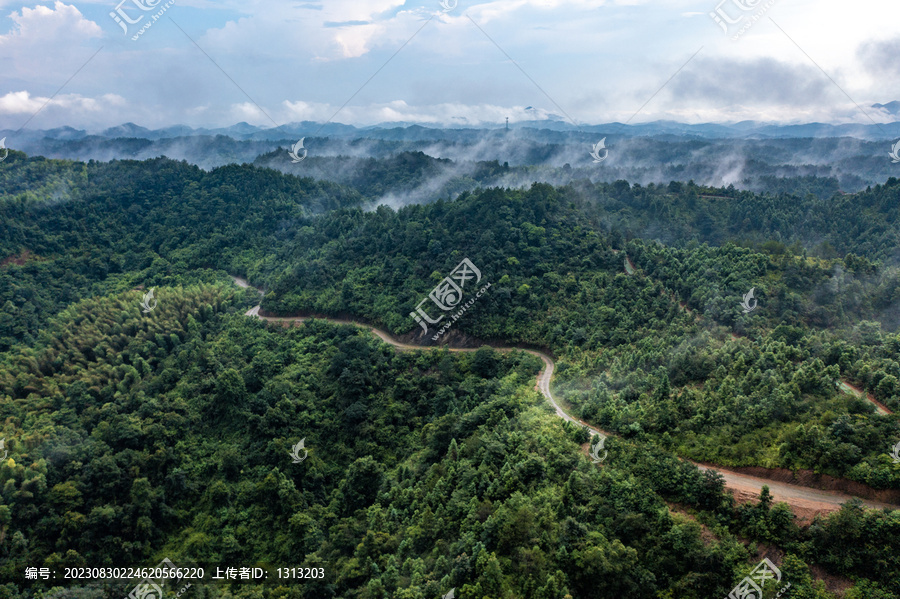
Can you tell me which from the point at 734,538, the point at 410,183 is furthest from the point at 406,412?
the point at 410,183

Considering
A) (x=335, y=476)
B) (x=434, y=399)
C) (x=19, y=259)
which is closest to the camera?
(x=335, y=476)

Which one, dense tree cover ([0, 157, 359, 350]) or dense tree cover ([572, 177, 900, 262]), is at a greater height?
dense tree cover ([572, 177, 900, 262])

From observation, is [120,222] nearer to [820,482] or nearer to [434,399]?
[434,399]

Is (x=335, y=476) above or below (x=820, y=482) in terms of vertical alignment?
below

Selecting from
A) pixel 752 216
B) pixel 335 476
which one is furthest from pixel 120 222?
pixel 752 216

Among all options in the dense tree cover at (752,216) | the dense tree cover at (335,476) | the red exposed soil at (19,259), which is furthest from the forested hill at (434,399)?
the dense tree cover at (752,216)

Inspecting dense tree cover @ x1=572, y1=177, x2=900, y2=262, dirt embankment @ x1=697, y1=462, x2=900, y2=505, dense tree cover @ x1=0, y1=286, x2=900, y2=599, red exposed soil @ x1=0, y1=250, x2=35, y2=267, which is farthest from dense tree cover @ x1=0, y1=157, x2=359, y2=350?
dirt embankment @ x1=697, y1=462, x2=900, y2=505

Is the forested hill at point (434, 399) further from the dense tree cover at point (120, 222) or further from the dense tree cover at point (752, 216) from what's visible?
the dense tree cover at point (752, 216)

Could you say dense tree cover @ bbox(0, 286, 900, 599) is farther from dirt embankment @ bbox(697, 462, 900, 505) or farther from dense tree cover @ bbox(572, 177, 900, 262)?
dense tree cover @ bbox(572, 177, 900, 262)

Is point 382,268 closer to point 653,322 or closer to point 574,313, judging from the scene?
point 574,313
